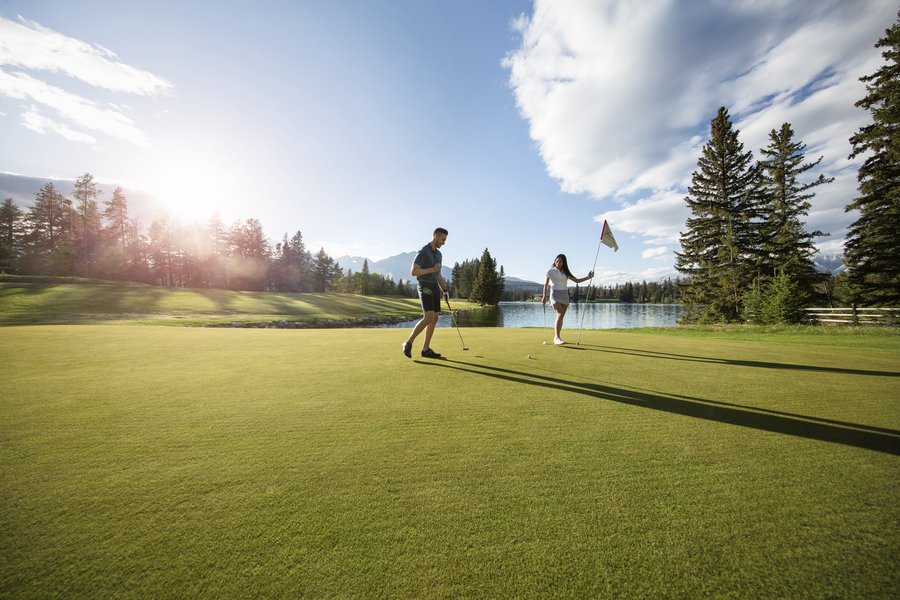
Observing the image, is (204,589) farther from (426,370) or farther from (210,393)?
(426,370)

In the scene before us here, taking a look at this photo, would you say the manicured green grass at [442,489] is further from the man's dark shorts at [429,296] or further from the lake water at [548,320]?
the lake water at [548,320]

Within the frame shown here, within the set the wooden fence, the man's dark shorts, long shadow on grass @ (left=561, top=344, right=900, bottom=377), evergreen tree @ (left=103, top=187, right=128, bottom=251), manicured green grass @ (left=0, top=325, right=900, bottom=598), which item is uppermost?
evergreen tree @ (left=103, top=187, right=128, bottom=251)

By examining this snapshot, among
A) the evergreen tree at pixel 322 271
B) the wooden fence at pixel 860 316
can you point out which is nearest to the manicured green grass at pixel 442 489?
the wooden fence at pixel 860 316

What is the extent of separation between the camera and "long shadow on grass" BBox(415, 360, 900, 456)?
104 inches

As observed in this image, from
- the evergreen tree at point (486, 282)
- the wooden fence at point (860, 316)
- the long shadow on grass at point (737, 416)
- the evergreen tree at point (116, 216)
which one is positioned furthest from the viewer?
the evergreen tree at point (486, 282)

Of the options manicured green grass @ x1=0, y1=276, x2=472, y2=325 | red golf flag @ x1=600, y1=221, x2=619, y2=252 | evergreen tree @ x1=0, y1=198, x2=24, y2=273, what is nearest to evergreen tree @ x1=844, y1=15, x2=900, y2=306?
red golf flag @ x1=600, y1=221, x2=619, y2=252

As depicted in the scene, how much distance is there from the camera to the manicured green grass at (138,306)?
67.4 feet

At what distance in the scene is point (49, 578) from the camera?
1261 mm

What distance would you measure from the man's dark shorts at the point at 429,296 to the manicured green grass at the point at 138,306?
2041cm

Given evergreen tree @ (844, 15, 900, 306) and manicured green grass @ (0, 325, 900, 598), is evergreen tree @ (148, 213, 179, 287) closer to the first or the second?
manicured green grass @ (0, 325, 900, 598)

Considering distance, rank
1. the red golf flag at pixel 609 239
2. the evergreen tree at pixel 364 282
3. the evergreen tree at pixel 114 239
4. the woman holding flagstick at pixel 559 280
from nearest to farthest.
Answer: the woman holding flagstick at pixel 559 280
the red golf flag at pixel 609 239
the evergreen tree at pixel 114 239
the evergreen tree at pixel 364 282

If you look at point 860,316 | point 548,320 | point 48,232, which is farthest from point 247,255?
point 860,316

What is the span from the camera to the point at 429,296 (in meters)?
6.60

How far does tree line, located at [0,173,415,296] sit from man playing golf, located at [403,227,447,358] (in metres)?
63.6
